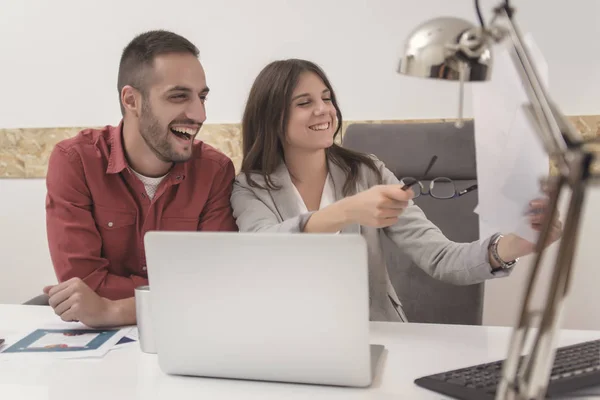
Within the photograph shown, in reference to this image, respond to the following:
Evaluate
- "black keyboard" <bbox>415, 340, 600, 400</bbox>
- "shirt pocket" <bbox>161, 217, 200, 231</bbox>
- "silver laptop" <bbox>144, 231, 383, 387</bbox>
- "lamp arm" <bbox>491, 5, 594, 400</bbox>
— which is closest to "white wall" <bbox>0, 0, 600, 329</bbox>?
"shirt pocket" <bbox>161, 217, 200, 231</bbox>

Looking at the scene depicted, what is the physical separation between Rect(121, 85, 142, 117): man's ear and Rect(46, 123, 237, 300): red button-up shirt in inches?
2.7

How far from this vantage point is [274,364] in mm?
959

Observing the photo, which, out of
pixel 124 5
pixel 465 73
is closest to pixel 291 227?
pixel 465 73

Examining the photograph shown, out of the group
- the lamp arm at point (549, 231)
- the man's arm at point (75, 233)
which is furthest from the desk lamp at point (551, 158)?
the man's arm at point (75, 233)

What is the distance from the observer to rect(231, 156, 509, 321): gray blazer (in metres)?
1.51

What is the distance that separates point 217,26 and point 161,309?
168 centimetres

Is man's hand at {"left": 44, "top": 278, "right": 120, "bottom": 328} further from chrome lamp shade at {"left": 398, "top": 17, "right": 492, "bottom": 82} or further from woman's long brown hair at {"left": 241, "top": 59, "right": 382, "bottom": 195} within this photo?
chrome lamp shade at {"left": 398, "top": 17, "right": 492, "bottom": 82}

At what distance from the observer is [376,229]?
5.32 ft

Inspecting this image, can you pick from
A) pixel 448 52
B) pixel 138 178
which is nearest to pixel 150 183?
pixel 138 178

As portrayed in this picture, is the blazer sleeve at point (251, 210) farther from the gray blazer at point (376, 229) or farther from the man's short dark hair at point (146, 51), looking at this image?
the man's short dark hair at point (146, 51)

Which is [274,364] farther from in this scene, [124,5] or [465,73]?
[124,5]

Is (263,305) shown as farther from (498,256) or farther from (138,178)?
(138,178)

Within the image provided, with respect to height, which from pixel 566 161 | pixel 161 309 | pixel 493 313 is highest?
pixel 566 161

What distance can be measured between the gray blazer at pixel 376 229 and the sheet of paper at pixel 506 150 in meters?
0.38
